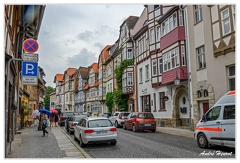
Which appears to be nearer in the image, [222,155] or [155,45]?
[222,155]

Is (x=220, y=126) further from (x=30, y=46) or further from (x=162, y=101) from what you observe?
(x=162, y=101)

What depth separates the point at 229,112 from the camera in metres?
9.62

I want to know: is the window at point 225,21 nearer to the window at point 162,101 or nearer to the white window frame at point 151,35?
the window at point 162,101

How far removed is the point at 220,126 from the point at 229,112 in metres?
0.66

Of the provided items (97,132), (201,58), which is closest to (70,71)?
(201,58)

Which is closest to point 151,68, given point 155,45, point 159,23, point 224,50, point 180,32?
point 155,45

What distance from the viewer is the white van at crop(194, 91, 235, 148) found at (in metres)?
9.30

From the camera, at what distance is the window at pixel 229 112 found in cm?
945

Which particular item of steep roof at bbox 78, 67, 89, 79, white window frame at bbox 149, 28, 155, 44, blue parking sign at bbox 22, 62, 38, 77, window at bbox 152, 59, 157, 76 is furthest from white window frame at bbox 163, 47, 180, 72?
steep roof at bbox 78, 67, 89, 79

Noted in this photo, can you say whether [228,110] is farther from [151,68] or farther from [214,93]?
[151,68]

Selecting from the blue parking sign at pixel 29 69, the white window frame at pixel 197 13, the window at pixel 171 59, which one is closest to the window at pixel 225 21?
the white window frame at pixel 197 13

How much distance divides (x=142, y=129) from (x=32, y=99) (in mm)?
22130

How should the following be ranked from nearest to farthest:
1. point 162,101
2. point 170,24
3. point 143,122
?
point 143,122, point 170,24, point 162,101

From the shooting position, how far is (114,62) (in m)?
40.9
